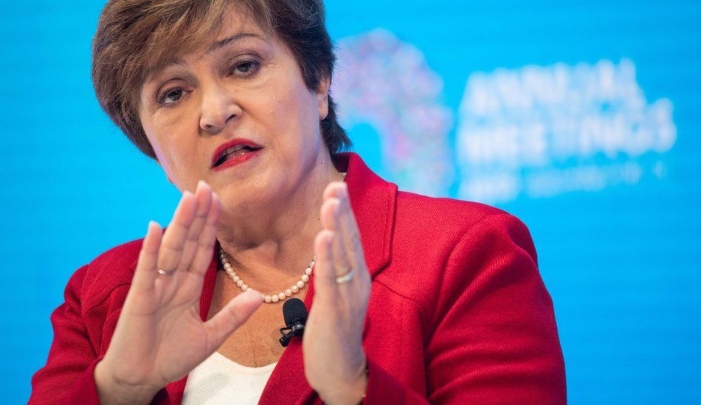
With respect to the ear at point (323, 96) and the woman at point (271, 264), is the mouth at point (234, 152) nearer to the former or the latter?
the woman at point (271, 264)

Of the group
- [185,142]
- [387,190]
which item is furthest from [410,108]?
[185,142]

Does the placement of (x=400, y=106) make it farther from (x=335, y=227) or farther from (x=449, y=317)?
(x=335, y=227)

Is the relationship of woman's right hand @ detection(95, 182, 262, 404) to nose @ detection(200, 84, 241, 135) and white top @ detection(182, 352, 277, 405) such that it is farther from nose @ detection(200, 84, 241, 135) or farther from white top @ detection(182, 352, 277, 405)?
nose @ detection(200, 84, 241, 135)

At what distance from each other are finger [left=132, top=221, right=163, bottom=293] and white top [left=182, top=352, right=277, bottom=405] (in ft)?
1.09

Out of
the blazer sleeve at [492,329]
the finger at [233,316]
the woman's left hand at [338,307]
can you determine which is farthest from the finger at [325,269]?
the blazer sleeve at [492,329]

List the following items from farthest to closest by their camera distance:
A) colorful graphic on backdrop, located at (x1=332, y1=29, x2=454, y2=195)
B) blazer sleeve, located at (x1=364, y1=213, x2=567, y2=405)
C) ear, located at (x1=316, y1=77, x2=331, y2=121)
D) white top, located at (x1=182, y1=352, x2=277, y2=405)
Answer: colorful graphic on backdrop, located at (x1=332, y1=29, x2=454, y2=195), ear, located at (x1=316, y1=77, x2=331, y2=121), white top, located at (x1=182, y1=352, x2=277, y2=405), blazer sleeve, located at (x1=364, y1=213, x2=567, y2=405)

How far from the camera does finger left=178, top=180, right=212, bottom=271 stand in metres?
1.14

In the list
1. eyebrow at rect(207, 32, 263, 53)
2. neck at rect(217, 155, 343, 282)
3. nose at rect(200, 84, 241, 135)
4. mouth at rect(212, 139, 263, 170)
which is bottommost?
neck at rect(217, 155, 343, 282)

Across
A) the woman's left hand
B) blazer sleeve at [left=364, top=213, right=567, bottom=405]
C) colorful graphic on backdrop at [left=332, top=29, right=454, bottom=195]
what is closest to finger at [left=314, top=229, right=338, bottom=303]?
the woman's left hand

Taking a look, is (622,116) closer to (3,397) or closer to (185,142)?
(185,142)

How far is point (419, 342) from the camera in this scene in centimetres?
132

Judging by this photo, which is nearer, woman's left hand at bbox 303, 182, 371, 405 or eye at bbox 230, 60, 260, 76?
woman's left hand at bbox 303, 182, 371, 405

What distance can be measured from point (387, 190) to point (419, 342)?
35cm

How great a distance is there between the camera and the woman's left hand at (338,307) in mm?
1026
